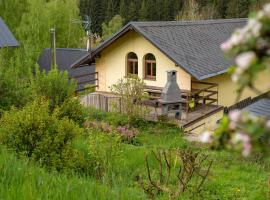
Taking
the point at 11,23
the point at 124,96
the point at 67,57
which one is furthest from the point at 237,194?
the point at 11,23

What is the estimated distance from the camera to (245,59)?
146 cm

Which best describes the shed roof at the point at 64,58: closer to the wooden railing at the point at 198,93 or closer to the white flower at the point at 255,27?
the wooden railing at the point at 198,93

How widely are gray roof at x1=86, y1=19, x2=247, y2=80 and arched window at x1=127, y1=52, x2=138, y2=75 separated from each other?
1144 millimetres

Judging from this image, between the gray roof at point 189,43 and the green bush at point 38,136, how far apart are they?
515 inches

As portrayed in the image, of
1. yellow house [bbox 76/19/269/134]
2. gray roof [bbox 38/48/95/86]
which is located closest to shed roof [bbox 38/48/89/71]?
gray roof [bbox 38/48/95/86]

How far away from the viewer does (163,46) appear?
22.4 m

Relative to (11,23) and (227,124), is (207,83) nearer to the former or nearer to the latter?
(227,124)

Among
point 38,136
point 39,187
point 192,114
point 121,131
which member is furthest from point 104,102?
point 39,187

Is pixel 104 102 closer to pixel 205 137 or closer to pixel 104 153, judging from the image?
pixel 104 153

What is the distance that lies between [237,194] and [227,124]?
843 centimetres

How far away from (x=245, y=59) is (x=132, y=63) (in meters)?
23.0

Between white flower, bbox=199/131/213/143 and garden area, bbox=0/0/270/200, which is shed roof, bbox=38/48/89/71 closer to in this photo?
garden area, bbox=0/0/270/200

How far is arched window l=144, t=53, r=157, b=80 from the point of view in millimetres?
23688

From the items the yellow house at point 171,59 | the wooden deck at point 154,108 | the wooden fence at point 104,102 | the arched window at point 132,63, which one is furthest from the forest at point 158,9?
the wooden deck at point 154,108
